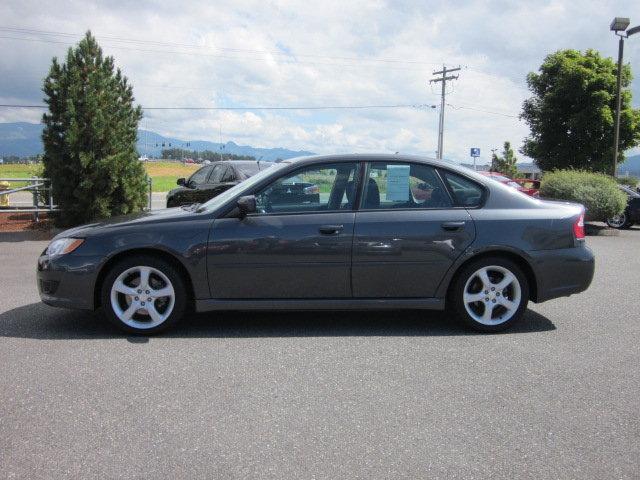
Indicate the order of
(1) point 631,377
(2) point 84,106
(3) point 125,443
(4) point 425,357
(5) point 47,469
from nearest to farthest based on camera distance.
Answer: (5) point 47,469, (3) point 125,443, (1) point 631,377, (4) point 425,357, (2) point 84,106

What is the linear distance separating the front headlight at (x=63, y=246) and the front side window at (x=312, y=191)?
1.52 m

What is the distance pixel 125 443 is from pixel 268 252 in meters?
2.09

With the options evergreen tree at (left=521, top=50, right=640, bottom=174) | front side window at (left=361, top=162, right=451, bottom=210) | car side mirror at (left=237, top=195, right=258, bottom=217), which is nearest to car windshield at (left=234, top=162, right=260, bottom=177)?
front side window at (left=361, top=162, right=451, bottom=210)

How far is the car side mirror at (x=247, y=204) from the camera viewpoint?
4629 millimetres

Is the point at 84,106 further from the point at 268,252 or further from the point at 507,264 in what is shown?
the point at 507,264

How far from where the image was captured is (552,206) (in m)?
5.11

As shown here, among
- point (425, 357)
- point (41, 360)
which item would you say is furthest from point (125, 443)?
point (425, 357)

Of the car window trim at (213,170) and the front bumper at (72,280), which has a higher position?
the car window trim at (213,170)

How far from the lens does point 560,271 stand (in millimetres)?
4953

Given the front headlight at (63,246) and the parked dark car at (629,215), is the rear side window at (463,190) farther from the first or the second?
the parked dark car at (629,215)

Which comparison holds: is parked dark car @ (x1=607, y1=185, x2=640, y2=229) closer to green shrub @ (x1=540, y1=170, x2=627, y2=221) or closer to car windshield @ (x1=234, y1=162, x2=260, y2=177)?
green shrub @ (x1=540, y1=170, x2=627, y2=221)

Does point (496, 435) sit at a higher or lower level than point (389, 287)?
lower

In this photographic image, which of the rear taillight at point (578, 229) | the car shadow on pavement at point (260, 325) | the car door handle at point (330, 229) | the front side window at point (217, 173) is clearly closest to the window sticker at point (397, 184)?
the car door handle at point (330, 229)

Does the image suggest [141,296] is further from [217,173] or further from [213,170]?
[213,170]
